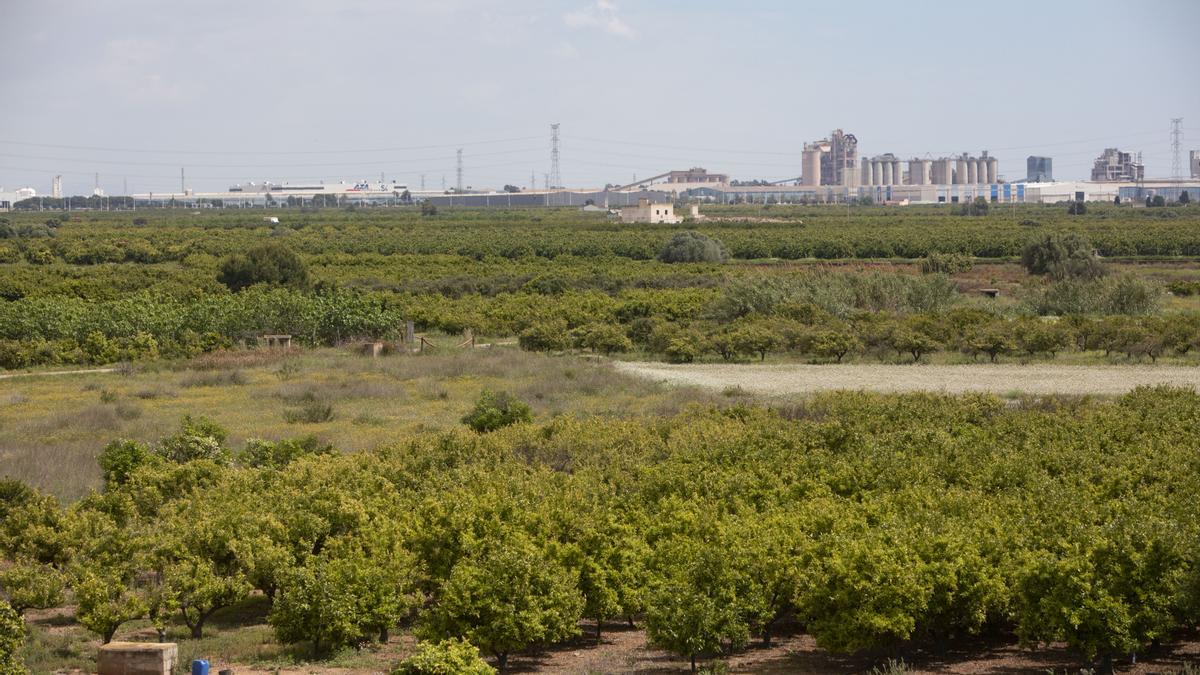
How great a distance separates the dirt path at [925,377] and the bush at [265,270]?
27.6 meters

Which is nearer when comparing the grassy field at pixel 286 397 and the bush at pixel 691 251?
the grassy field at pixel 286 397

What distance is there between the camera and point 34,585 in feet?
61.6

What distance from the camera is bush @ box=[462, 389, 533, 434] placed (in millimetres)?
32125

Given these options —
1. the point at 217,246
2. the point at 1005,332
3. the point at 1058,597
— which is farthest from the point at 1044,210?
the point at 1058,597

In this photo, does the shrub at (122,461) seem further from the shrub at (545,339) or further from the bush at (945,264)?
the bush at (945,264)

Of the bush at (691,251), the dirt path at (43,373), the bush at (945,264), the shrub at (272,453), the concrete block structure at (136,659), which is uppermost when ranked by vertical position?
the bush at (691,251)

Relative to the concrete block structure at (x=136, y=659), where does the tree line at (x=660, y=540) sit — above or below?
above

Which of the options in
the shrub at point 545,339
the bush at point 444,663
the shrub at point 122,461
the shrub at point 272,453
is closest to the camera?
the bush at point 444,663

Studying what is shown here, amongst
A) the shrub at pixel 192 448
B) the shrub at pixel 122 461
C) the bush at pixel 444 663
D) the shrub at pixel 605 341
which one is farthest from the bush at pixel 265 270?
the bush at pixel 444 663

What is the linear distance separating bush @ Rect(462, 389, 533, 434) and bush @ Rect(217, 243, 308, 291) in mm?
34893

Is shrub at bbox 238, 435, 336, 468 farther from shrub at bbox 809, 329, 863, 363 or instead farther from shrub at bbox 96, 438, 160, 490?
shrub at bbox 809, 329, 863, 363

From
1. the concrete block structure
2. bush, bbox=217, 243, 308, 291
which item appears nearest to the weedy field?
the concrete block structure

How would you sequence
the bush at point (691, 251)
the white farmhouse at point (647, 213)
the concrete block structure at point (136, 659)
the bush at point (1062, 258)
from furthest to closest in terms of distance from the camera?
the white farmhouse at point (647, 213), the bush at point (691, 251), the bush at point (1062, 258), the concrete block structure at point (136, 659)

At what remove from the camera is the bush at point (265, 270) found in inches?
2672
